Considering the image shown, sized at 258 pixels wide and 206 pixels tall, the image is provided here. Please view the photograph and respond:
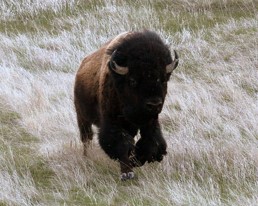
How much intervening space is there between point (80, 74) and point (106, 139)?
4.59 ft

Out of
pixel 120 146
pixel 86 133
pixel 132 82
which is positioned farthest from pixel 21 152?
pixel 132 82

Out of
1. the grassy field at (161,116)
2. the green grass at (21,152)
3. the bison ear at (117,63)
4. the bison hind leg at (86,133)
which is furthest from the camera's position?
the bison hind leg at (86,133)

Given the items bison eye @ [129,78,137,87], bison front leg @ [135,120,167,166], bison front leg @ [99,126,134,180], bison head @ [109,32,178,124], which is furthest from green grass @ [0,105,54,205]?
bison eye @ [129,78,137,87]

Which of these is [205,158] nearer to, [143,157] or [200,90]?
[143,157]

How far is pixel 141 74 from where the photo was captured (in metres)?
6.01

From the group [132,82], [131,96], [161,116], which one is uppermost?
[132,82]

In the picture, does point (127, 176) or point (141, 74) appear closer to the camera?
point (141, 74)

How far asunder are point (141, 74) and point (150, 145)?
89cm

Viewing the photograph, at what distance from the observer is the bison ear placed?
617cm

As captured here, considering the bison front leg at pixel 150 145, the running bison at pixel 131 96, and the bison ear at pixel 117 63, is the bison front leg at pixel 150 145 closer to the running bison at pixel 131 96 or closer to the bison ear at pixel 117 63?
the running bison at pixel 131 96

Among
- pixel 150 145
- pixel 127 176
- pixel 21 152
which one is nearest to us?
pixel 127 176

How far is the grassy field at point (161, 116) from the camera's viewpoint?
6.05 meters

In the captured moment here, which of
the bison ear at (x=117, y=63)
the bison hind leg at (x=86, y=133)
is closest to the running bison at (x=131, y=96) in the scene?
the bison ear at (x=117, y=63)

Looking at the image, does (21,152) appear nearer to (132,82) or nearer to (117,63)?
(117,63)
